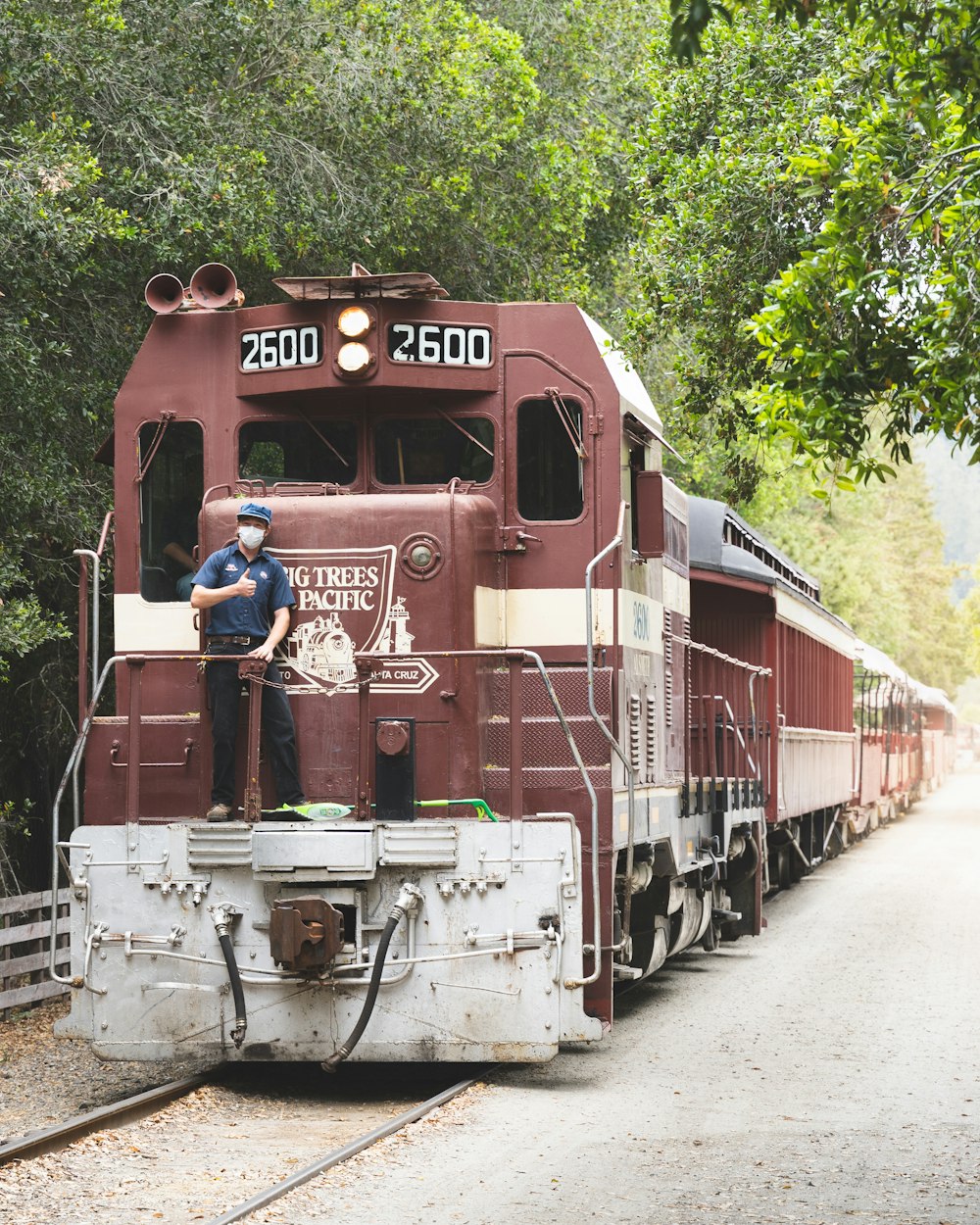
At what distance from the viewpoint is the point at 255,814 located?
26.7 feet

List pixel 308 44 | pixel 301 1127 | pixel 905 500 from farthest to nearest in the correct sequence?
pixel 905 500 → pixel 308 44 → pixel 301 1127

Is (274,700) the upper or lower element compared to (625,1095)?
upper

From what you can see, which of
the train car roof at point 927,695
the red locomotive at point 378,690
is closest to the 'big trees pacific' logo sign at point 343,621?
the red locomotive at point 378,690

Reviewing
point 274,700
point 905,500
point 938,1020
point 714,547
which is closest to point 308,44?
point 714,547

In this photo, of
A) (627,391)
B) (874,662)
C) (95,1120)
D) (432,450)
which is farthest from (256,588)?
(874,662)

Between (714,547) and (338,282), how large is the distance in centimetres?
648

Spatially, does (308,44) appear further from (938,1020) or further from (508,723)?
(938,1020)

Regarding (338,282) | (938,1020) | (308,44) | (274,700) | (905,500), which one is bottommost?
(938,1020)

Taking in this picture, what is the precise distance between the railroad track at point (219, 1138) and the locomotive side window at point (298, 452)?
318 cm

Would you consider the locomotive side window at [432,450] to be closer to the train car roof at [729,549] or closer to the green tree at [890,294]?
the green tree at [890,294]

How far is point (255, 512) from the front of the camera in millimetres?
8398

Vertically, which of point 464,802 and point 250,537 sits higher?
point 250,537

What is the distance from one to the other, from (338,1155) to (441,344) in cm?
410

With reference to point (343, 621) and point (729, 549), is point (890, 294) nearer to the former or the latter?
point (343, 621)
